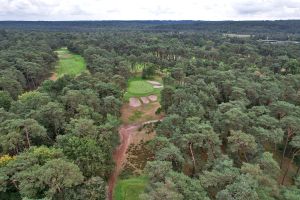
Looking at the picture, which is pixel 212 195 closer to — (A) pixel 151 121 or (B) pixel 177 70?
(A) pixel 151 121

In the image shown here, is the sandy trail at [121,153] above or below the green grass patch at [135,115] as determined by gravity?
below

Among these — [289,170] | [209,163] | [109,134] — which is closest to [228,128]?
[209,163]

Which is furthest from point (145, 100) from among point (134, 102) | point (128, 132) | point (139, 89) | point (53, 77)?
point (53, 77)

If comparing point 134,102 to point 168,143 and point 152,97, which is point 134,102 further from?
point 168,143

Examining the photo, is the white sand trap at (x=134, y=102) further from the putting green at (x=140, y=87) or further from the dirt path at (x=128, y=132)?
the putting green at (x=140, y=87)

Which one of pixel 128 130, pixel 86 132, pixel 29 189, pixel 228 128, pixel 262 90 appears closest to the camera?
pixel 29 189

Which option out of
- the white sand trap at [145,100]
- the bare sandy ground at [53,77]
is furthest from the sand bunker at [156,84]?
the bare sandy ground at [53,77]
